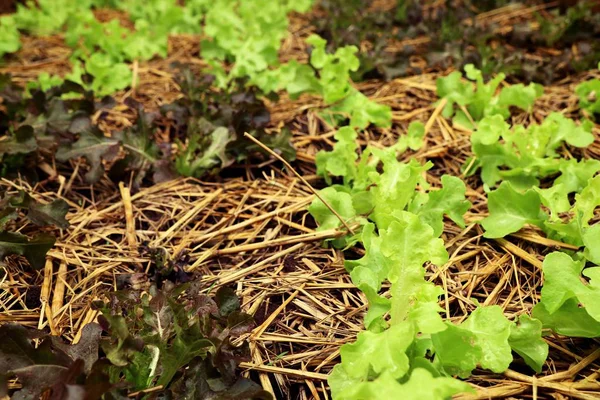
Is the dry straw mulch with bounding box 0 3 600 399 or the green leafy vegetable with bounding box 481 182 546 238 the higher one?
the green leafy vegetable with bounding box 481 182 546 238

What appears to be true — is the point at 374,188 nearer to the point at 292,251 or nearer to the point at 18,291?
the point at 292,251

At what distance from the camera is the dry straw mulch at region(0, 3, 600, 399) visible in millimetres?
1258

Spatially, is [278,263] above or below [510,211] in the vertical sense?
below

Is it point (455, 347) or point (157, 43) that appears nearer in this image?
point (455, 347)

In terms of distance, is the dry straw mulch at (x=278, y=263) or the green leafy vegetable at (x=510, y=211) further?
the green leafy vegetable at (x=510, y=211)

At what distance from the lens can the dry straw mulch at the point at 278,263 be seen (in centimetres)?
126

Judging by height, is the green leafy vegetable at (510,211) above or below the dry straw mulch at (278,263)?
above

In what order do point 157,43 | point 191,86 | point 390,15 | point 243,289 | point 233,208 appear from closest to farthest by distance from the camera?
1. point 243,289
2. point 233,208
3. point 191,86
4. point 157,43
5. point 390,15

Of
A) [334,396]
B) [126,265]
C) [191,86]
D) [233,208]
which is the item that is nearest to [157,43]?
[191,86]

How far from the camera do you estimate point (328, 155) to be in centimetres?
184

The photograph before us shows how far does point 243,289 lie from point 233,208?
1.37 ft

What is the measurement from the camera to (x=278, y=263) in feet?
5.19

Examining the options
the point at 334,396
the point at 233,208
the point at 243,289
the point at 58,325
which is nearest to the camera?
the point at 334,396

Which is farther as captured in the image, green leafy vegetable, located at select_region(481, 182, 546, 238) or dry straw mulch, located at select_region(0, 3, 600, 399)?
green leafy vegetable, located at select_region(481, 182, 546, 238)
